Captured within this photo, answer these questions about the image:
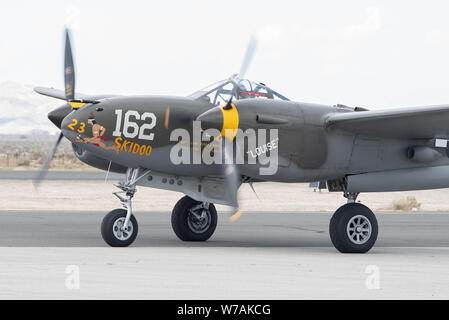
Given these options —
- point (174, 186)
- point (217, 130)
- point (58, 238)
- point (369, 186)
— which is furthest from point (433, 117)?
point (58, 238)

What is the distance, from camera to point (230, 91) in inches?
671

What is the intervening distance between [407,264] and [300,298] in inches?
184

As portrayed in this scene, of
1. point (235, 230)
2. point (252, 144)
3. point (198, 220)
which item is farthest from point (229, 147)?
point (235, 230)

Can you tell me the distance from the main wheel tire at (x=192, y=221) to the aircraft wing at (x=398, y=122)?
4143mm

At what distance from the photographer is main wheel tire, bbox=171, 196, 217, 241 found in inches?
749

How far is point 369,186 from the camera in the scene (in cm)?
1706

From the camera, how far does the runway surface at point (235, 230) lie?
60.0 ft

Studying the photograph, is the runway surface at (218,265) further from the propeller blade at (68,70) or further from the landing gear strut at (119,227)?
the propeller blade at (68,70)

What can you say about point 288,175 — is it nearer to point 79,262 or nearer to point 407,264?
point 407,264

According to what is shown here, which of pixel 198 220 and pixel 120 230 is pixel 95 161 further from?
pixel 198 220

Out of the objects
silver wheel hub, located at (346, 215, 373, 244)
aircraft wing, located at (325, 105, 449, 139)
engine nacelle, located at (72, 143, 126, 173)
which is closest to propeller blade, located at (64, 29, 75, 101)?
engine nacelle, located at (72, 143, 126, 173)

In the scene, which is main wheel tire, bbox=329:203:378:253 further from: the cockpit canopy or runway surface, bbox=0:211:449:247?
the cockpit canopy
